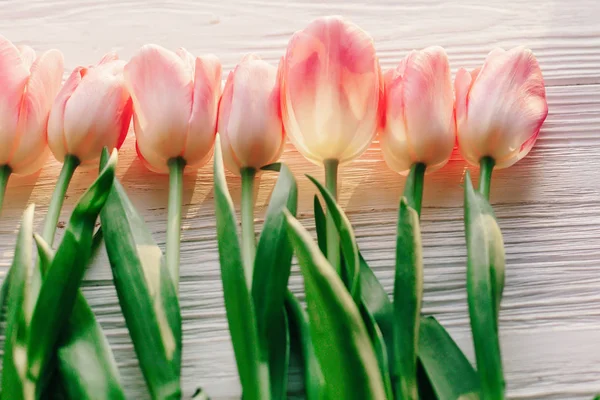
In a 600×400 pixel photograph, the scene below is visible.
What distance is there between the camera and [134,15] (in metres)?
0.77

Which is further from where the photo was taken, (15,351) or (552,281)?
(552,281)

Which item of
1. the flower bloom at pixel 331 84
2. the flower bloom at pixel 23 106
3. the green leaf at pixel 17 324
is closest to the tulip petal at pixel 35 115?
the flower bloom at pixel 23 106

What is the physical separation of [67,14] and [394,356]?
1.89 ft

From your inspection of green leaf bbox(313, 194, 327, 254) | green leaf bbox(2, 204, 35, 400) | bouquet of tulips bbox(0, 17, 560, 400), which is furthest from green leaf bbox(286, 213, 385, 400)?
green leaf bbox(2, 204, 35, 400)

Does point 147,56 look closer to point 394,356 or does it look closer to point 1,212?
point 1,212

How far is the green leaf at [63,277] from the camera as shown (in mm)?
481

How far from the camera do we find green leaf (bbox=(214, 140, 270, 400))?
1.55ft

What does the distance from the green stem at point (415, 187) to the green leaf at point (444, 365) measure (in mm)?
102

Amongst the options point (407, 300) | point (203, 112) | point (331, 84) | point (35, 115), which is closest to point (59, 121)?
point (35, 115)

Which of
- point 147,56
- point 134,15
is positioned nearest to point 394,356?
point 147,56

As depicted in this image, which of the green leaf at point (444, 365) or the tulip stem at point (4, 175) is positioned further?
the tulip stem at point (4, 175)

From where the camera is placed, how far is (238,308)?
483 mm

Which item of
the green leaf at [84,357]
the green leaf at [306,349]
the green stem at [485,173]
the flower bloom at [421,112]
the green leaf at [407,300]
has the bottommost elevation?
the green leaf at [84,357]

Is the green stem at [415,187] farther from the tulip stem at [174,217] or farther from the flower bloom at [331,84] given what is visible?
the tulip stem at [174,217]
